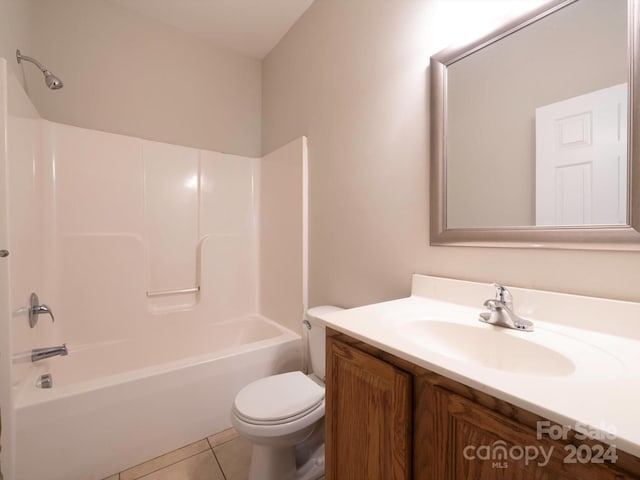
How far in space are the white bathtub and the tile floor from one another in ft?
0.12

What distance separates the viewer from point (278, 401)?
1.21 meters

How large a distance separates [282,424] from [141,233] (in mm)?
1635

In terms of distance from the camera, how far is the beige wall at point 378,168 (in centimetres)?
90

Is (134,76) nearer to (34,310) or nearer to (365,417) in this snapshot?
(34,310)

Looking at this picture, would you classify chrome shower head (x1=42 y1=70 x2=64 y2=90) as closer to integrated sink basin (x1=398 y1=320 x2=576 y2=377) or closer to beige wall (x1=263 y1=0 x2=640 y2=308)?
beige wall (x1=263 y1=0 x2=640 y2=308)

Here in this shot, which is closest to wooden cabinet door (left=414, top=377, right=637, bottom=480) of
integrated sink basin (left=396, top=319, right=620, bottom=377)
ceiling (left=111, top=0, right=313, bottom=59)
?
integrated sink basin (left=396, top=319, right=620, bottom=377)

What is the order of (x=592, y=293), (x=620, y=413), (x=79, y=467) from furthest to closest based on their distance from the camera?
1. (x=79, y=467)
2. (x=592, y=293)
3. (x=620, y=413)

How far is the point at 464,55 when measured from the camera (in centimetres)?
104


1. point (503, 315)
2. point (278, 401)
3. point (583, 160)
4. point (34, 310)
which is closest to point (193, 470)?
point (278, 401)

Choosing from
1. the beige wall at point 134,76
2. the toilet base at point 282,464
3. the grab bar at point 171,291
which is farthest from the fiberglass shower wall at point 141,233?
the toilet base at point 282,464

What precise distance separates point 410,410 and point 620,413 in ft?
1.15

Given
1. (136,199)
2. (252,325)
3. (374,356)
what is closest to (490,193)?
(374,356)

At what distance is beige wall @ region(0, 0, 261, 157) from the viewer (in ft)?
5.57

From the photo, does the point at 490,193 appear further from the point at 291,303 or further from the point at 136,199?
the point at 136,199
